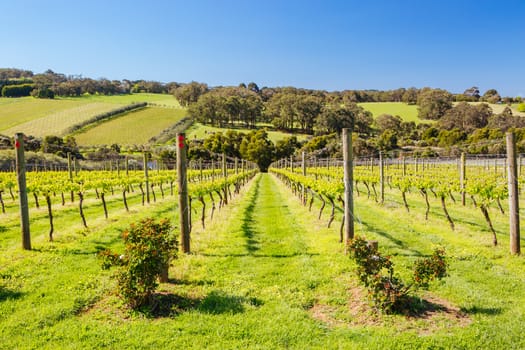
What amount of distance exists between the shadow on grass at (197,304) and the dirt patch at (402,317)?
3.30 ft

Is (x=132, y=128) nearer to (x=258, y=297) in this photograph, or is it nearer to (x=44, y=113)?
(x=44, y=113)

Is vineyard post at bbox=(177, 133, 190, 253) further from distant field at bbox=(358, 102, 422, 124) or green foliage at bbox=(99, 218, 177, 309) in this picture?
distant field at bbox=(358, 102, 422, 124)

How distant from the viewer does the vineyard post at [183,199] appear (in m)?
7.39

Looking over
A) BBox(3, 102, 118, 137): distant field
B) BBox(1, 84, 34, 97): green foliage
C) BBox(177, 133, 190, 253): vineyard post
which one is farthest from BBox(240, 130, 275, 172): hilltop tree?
BBox(1, 84, 34, 97): green foliage

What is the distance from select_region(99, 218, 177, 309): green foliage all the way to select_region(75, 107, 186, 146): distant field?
61419 millimetres

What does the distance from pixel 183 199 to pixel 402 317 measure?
4528 mm

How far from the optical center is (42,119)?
240 ft

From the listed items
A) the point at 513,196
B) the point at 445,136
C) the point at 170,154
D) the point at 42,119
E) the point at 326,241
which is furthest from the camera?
the point at 42,119

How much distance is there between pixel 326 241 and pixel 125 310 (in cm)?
487

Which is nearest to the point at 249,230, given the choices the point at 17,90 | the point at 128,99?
the point at 128,99

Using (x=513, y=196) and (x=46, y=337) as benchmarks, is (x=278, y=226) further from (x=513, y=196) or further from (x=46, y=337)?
(x=46, y=337)

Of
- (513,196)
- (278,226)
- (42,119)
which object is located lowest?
(278,226)

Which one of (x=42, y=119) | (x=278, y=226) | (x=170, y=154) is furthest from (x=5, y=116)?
(x=278, y=226)

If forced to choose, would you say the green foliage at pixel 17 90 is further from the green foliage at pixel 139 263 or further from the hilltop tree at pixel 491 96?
the hilltop tree at pixel 491 96
